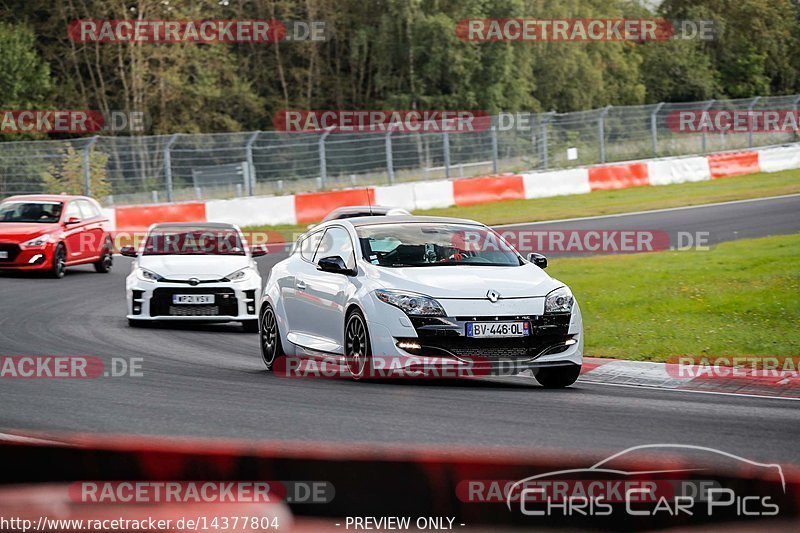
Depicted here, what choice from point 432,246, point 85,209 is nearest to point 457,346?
point 432,246

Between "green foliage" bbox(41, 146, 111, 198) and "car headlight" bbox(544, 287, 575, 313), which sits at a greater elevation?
"green foliage" bbox(41, 146, 111, 198)

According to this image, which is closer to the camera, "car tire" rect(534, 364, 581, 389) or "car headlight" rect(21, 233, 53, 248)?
"car tire" rect(534, 364, 581, 389)

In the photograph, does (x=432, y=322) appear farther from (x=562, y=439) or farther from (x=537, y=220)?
(x=537, y=220)

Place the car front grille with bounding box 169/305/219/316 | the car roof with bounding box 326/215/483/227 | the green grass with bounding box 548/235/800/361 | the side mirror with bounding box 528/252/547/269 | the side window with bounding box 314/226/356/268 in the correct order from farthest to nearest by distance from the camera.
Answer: the car front grille with bounding box 169/305/219/316 < the green grass with bounding box 548/235/800/361 < the car roof with bounding box 326/215/483/227 < the side mirror with bounding box 528/252/547/269 < the side window with bounding box 314/226/356/268

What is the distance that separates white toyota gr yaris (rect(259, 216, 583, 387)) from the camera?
392 inches

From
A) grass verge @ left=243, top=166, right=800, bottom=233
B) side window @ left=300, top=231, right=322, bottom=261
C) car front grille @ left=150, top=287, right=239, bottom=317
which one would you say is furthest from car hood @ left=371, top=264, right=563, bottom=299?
grass verge @ left=243, top=166, right=800, bottom=233

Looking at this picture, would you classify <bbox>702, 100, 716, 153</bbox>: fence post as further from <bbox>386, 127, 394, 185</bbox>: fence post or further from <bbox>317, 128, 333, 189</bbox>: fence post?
<bbox>317, 128, 333, 189</bbox>: fence post

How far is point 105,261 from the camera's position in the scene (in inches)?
936

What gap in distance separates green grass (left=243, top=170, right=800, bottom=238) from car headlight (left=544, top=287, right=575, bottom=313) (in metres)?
19.1

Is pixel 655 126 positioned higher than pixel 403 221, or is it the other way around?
pixel 403 221

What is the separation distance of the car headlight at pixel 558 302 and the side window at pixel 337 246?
5.91 ft

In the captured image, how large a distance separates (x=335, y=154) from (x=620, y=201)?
7.46 metres

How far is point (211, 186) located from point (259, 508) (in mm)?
26955

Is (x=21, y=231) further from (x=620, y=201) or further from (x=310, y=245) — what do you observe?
(x=620, y=201)
